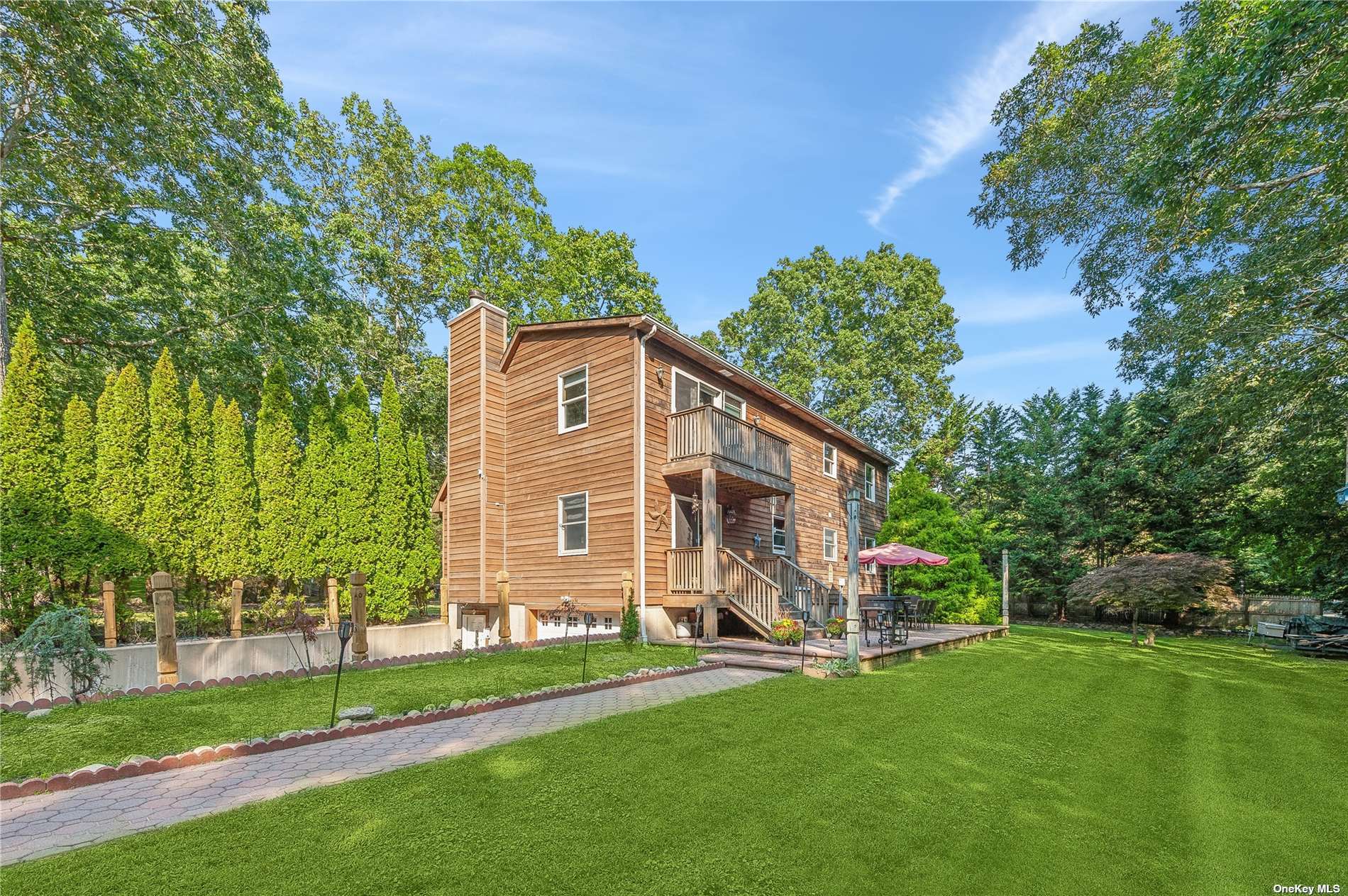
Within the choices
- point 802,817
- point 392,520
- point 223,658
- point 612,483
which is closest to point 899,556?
point 612,483

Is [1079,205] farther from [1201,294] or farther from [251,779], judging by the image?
[251,779]

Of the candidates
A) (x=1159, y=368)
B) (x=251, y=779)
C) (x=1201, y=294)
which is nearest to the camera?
(x=251, y=779)

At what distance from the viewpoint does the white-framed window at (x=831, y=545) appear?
19.4 m

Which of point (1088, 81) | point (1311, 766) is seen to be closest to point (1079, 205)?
point (1088, 81)

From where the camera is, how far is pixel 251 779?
13.7ft

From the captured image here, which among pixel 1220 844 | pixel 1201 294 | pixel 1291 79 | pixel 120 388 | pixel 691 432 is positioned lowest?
pixel 1220 844

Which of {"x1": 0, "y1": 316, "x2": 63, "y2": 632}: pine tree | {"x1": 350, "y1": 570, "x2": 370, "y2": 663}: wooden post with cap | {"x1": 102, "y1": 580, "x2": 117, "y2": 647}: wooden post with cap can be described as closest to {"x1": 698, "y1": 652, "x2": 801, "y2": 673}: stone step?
{"x1": 350, "y1": 570, "x2": 370, "y2": 663}: wooden post with cap

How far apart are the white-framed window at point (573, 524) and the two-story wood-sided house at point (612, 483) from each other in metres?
0.04

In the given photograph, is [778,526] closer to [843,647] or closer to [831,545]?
[831,545]

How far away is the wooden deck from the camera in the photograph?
960cm

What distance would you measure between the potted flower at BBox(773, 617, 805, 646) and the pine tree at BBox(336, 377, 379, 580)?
10429mm

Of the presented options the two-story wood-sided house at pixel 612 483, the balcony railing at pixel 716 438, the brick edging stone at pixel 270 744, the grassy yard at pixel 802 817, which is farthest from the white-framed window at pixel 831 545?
the grassy yard at pixel 802 817

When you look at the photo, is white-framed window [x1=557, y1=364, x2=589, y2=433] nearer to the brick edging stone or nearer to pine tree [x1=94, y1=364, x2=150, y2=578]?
the brick edging stone

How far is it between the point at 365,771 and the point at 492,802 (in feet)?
4.36
